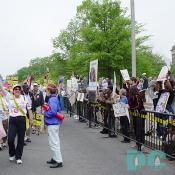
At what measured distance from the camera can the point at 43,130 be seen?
16609 mm

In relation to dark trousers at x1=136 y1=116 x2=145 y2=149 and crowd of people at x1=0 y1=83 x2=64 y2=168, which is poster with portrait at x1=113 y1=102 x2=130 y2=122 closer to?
dark trousers at x1=136 y1=116 x2=145 y2=149

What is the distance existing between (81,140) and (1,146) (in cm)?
279

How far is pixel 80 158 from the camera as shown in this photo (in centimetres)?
1050

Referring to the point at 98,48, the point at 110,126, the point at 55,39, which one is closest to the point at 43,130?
the point at 110,126

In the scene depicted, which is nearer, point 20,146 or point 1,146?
point 20,146

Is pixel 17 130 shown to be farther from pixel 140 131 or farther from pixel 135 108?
pixel 135 108

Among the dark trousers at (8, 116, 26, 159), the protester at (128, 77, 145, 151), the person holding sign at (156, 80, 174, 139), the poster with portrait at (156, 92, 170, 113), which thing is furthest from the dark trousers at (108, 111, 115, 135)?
the dark trousers at (8, 116, 26, 159)

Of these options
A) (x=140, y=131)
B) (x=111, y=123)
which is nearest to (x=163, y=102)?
(x=140, y=131)

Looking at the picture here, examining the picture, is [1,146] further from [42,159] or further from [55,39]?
[55,39]

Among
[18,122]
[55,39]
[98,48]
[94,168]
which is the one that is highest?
[55,39]

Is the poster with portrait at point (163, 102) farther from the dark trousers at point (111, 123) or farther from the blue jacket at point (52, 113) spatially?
the dark trousers at point (111, 123)
